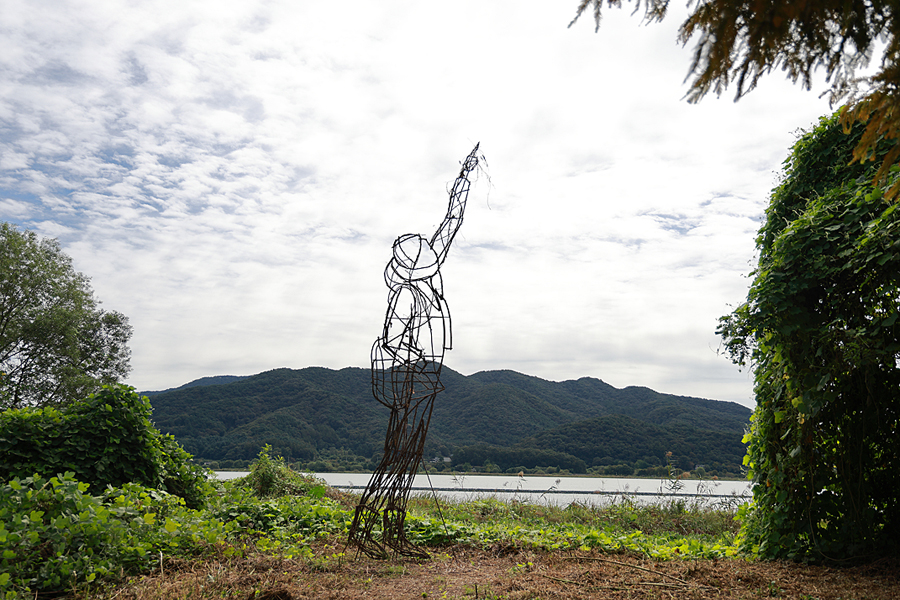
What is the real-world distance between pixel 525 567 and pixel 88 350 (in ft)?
76.1

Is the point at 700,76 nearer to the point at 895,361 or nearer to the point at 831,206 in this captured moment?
the point at 831,206

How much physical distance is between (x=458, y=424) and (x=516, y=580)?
55.6ft

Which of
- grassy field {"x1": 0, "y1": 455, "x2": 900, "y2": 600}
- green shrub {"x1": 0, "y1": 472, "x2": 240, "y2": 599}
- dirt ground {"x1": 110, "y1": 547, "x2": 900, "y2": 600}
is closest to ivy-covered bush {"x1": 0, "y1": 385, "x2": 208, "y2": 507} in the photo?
grassy field {"x1": 0, "y1": 455, "x2": 900, "y2": 600}

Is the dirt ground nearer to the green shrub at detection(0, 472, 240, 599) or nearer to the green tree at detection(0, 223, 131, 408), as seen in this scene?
the green shrub at detection(0, 472, 240, 599)

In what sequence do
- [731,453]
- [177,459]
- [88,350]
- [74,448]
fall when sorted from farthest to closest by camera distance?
[88,350]
[731,453]
[177,459]
[74,448]

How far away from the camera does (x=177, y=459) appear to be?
5.96m

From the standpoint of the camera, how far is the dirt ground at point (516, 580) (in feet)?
10.0

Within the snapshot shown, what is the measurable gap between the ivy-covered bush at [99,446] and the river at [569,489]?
92.4 inches

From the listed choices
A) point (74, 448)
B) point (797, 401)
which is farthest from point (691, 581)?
point (74, 448)

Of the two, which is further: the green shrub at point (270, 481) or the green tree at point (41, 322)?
the green tree at point (41, 322)

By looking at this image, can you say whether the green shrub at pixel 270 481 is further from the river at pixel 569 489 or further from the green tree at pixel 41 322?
the green tree at pixel 41 322

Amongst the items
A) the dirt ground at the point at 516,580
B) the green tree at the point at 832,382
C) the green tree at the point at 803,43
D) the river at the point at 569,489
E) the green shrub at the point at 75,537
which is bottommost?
Answer: the river at the point at 569,489

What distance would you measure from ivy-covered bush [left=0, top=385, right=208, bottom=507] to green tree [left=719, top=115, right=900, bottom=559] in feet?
19.6

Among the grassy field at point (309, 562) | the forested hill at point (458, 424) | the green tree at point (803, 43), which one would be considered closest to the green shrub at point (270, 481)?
the grassy field at point (309, 562)
